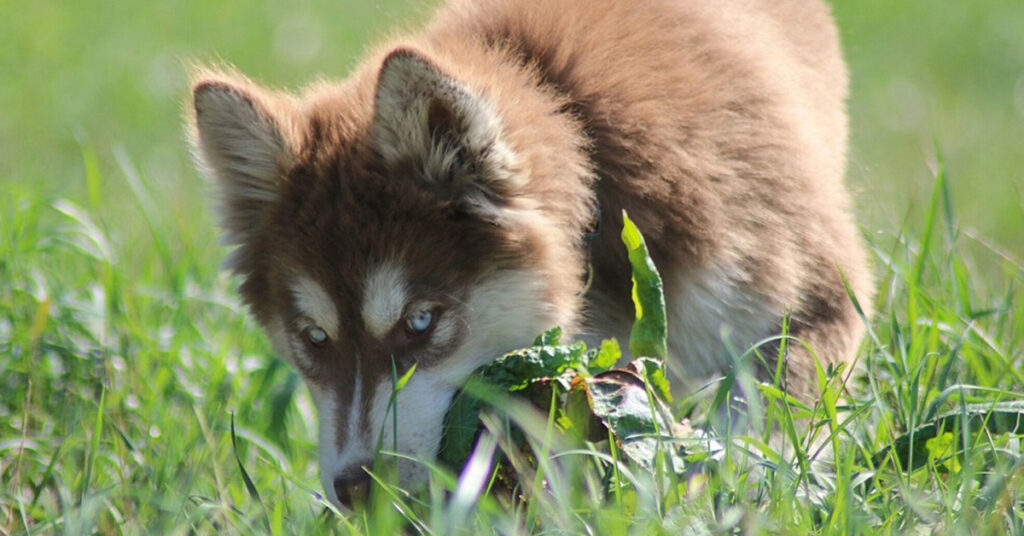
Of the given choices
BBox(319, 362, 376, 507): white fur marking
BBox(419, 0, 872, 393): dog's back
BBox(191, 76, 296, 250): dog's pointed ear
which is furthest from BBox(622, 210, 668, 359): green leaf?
BBox(191, 76, 296, 250): dog's pointed ear

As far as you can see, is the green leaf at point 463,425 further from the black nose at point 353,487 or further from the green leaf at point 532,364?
the black nose at point 353,487

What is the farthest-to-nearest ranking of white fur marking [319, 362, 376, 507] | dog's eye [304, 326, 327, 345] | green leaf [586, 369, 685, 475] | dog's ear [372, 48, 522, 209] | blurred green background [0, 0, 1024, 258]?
blurred green background [0, 0, 1024, 258] < dog's eye [304, 326, 327, 345] < dog's ear [372, 48, 522, 209] < white fur marking [319, 362, 376, 507] < green leaf [586, 369, 685, 475]

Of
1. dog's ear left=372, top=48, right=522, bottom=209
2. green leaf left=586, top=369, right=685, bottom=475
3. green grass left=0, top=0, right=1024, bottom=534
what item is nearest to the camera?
green grass left=0, top=0, right=1024, bottom=534

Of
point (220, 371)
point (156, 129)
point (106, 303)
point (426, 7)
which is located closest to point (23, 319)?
point (106, 303)

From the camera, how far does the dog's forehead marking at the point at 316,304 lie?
3.62 meters

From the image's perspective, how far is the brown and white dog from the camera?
3549mm

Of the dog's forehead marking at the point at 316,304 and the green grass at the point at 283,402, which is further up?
the dog's forehead marking at the point at 316,304

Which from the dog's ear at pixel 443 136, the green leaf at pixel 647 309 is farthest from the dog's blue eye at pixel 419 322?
the green leaf at pixel 647 309

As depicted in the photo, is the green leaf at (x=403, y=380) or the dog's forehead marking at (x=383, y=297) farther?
the dog's forehead marking at (x=383, y=297)

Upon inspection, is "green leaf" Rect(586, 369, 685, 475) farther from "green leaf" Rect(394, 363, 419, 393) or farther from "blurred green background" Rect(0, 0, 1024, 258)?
"blurred green background" Rect(0, 0, 1024, 258)

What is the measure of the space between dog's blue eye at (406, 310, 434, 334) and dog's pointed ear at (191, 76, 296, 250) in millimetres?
621

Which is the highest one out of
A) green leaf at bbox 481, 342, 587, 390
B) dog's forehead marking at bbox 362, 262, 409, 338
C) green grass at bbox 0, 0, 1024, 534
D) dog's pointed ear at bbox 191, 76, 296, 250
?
dog's pointed ear at bbox 191, 76, 296, 250

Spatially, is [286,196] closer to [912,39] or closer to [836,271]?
[836,271]

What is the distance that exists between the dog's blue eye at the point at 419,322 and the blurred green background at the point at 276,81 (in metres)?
3.24
